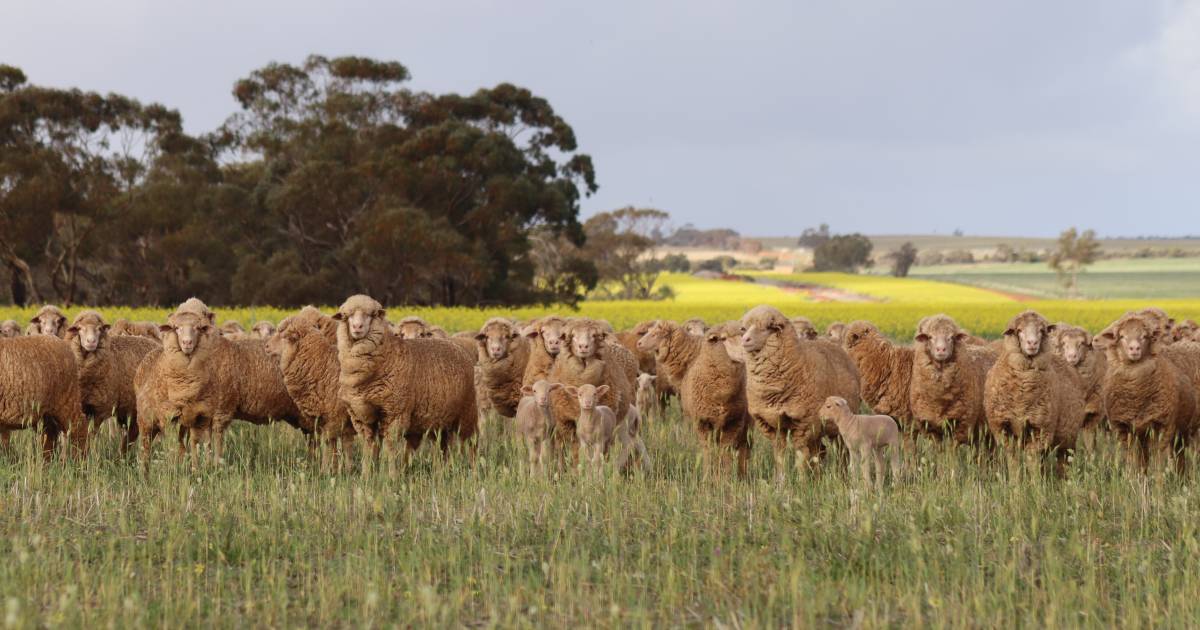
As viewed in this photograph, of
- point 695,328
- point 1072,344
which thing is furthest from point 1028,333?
point 695,328

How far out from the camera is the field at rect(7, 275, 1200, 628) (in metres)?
5.96

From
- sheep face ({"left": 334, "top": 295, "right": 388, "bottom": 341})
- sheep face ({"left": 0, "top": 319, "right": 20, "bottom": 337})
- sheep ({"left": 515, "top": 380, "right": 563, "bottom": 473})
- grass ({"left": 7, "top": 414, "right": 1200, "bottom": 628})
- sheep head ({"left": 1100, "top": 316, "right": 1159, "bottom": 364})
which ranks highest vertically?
sheep face ({"left": 334, "top": 295, "right": 388, "bottom": 341})

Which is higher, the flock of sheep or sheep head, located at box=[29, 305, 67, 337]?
sheep head, located at box=[29, 305, 67, 337]

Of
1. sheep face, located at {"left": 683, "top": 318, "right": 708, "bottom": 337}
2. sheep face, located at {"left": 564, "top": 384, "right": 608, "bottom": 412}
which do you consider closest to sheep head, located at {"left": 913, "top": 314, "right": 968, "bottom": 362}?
sheep face, located at {"left": 564, "top": 384, "right": 608, "bottom": 412}

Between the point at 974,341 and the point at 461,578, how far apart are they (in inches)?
393

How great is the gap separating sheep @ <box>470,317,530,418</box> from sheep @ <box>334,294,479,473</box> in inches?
52.4

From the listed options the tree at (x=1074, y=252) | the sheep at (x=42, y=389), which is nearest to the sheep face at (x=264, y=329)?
the sheep at (x=42, y=389)

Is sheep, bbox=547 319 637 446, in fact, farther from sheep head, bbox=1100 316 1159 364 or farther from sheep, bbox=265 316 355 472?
sheep head, bbox=1100 316 1159 364

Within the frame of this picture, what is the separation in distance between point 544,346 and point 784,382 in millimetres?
2985

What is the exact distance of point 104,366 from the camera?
10.9 m

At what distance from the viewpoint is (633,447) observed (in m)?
9.98

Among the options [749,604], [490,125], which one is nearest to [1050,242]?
[490,125]

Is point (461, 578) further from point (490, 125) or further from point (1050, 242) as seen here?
point (1050, 242)

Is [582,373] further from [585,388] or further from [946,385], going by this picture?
[946,385]
